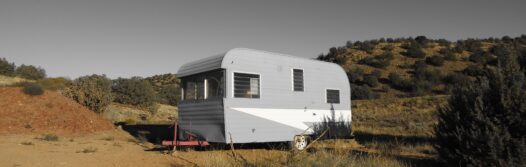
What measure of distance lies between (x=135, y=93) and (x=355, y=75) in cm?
2168

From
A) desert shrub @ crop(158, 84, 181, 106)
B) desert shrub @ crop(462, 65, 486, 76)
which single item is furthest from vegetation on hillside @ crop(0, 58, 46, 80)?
desert shrub @ crop(462, 65, 486, 76)

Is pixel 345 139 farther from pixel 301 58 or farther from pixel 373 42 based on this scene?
pixel 373 42

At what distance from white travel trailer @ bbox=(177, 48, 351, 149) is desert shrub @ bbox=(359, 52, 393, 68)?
32.0m

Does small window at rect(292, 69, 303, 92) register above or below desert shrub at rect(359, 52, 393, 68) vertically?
below

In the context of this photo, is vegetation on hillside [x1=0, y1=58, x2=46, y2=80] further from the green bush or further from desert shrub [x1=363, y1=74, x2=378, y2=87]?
the green bush

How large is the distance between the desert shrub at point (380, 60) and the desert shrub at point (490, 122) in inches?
1456

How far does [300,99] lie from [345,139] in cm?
266

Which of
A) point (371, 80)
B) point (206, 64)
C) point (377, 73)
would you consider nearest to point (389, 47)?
point (377, 73)

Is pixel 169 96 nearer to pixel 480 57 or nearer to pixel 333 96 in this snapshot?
pixel 333 96

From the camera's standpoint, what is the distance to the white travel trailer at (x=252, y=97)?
417 inches

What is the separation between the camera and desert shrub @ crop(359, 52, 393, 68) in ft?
143

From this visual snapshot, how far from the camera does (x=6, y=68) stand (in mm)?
39906

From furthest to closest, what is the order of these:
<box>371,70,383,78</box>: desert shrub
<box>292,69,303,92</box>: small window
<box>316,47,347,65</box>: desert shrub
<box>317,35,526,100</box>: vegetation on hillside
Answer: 1. <box>316,47,347,65</box>: desert shrub
2. <box>371,70,383,78</box>: desert shrub
3. <box>317,35,526,100</box>: vegetation on hillside
4. <box>292,69,303,92</box>: small window

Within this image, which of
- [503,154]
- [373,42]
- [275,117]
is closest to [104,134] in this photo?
[275,117]
